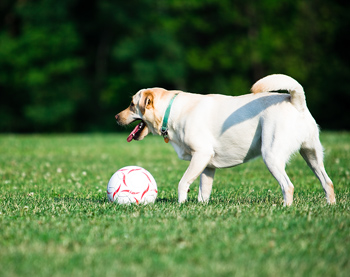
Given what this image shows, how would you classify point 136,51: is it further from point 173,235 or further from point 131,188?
point 173,235

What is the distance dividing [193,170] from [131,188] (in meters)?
0.85

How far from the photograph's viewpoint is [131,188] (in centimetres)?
617

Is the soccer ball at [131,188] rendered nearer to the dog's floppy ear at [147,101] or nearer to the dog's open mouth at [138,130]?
the dog's open mouth at [138,130]

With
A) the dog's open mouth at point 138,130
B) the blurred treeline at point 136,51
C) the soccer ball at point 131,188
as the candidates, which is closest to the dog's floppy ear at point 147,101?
the dog's open mouth at point 138,130

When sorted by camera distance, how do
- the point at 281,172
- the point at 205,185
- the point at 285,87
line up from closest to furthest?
1. the point at 285,87
2. the point at 281,172
3. the point at 205,185

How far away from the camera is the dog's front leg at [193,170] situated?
612 cm

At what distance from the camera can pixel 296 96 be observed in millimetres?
5738

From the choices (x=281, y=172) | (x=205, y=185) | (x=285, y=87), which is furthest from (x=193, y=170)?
(x=285, y=87)

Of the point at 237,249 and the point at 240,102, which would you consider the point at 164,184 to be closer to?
the point at 240,102

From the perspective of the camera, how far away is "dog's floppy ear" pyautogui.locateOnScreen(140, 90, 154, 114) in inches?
257

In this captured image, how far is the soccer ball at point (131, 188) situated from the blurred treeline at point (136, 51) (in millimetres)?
27141

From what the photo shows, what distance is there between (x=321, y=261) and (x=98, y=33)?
37062mm

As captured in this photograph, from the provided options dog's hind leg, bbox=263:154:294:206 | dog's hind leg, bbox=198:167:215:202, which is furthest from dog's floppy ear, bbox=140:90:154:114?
dog's hind leg, bbox=263:154:294:206

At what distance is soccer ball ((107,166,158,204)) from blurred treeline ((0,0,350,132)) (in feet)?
89.0
